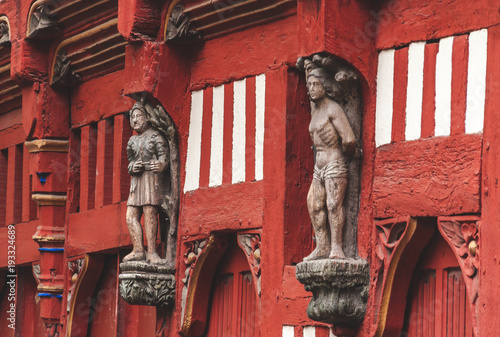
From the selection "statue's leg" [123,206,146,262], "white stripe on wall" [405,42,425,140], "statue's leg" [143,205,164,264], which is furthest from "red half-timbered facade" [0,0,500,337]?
"statue's leg" [123,206,146,262]

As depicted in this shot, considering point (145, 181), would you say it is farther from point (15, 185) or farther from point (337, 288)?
point (15, 185)

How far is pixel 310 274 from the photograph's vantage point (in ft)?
27.0

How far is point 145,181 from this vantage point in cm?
1016

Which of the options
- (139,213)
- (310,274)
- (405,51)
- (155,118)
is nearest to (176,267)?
(139,213)

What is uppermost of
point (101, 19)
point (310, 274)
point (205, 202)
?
point (101, 19)

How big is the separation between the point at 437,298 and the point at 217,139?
2.65 meters

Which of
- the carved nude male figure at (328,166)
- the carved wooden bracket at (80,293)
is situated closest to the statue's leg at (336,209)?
the carved nude male figure at (328,166)

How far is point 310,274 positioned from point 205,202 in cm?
195

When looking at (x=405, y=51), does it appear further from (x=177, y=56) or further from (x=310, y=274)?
(x=177, y=56)

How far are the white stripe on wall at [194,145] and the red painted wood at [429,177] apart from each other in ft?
7.31

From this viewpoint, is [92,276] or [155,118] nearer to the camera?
[155,118]

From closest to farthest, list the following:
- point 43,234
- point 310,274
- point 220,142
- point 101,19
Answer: point 310,274, point 220,142, point 101,19, point 43,234

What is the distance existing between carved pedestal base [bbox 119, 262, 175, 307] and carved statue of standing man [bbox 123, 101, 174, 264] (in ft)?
0.28

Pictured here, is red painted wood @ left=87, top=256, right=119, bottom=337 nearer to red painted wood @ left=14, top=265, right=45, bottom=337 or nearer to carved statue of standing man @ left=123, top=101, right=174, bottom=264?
carved statue of standing man @ left=123, top=101, right=174, bottom=264
